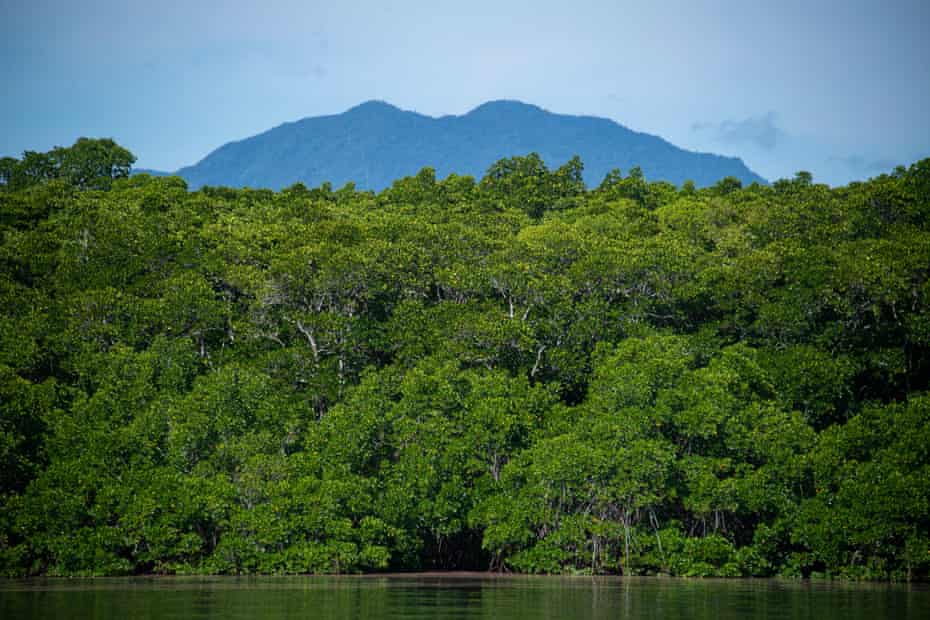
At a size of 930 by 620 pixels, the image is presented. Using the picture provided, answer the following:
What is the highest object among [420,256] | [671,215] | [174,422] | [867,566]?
[671,215]

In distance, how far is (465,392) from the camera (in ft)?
137

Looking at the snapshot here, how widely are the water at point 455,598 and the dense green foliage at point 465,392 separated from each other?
2.74m

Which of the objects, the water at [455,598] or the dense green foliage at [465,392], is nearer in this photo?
the water at [455,598]

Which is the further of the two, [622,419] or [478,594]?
[622,419]

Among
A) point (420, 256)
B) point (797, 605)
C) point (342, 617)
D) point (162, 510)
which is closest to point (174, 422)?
point (162, 510)

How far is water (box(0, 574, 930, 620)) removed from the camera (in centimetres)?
2228

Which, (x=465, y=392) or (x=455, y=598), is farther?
(x=465, y=392)

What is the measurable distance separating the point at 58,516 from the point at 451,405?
47.3 feet

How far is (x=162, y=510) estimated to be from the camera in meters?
35.5

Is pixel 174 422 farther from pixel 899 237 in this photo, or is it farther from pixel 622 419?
pixel 899 237

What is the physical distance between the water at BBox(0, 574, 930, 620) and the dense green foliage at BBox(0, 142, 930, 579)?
108 inches

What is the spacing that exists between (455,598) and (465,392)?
15.2 meters

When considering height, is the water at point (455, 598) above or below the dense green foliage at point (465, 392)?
below

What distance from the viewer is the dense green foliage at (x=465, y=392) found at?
117 feet
